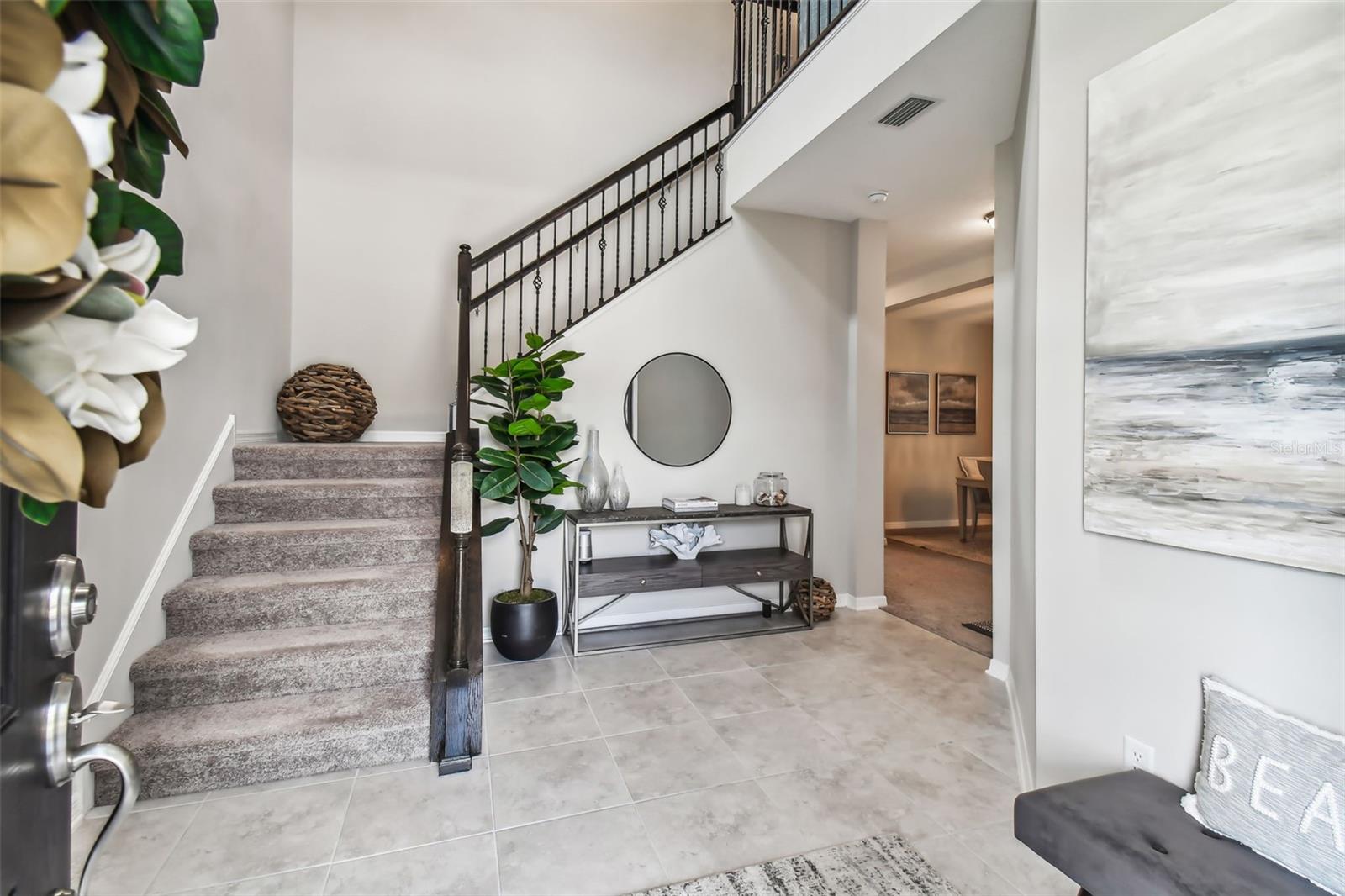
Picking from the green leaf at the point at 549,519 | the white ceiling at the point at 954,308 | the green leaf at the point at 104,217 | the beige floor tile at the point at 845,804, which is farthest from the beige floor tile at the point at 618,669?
the white ceiling at the point at 954,308

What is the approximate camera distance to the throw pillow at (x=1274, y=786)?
1241mm

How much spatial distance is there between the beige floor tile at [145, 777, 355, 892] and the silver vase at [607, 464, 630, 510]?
6.78 ft

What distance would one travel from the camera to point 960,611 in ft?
14.9

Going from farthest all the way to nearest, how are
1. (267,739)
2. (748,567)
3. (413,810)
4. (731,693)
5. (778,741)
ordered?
(748,567) < (731,693) < (778,741) < (267,739) < (413,810)

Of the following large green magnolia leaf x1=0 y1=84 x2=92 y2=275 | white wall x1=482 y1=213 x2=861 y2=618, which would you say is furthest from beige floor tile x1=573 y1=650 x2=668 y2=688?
large green magnolia leaf x1=0 y1=84 x2=92 y2=275

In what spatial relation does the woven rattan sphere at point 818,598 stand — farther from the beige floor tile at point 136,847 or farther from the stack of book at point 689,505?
the beige floor tile at point 136,847

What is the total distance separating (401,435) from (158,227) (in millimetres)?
4385

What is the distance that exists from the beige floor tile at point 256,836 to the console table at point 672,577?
5.27 ft

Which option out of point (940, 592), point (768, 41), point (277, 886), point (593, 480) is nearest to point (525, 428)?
point (593, 480)

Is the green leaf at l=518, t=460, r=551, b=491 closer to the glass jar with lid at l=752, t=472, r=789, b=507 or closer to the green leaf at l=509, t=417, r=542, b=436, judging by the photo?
the green leaf at l=509, t=417, r=542, b=436

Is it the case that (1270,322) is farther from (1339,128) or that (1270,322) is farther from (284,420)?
(284,420)

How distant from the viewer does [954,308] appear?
7.68 m

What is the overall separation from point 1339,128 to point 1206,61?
14.9 inches

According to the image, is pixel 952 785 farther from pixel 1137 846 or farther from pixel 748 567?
pixel 748 567
